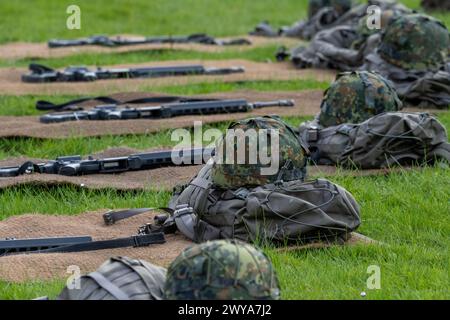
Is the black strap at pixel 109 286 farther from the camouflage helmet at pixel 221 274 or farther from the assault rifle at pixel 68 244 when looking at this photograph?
the assault rifle at pixel 68 244

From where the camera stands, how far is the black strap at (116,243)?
682 cm

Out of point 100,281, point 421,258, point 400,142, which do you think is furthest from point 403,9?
point 100,281

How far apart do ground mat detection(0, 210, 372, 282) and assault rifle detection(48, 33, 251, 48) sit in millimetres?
9099

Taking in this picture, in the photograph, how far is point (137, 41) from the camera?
54.6 feet

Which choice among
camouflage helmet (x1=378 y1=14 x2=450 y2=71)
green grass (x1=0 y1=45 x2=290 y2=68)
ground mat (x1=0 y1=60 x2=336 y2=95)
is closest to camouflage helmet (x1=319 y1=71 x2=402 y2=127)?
camouflage helmet (x1=378 y1=14 x2=450 y2=71)

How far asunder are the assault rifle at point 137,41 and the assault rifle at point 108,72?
8.57ft

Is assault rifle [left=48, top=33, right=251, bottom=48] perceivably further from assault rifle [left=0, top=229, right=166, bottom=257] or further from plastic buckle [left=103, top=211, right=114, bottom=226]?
assault rifle [left=0, top=229, right=166, bottom=257]

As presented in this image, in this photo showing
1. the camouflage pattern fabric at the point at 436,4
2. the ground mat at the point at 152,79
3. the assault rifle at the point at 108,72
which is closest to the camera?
the ground mat at the point at 152,79

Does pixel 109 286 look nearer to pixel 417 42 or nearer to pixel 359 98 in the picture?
pixel 359 98

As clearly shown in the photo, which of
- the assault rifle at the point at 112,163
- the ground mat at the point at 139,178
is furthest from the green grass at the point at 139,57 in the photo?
the assault rifle at the point at 112,163

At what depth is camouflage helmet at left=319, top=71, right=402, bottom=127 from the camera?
924cm

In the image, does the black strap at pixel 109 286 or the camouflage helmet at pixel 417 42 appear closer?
the black strap at pixel 109 286
